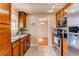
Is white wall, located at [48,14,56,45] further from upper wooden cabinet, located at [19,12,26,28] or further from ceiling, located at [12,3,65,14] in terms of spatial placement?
ceiling, located at [12,3,65,14]

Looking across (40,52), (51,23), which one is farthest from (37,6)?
(51,23)

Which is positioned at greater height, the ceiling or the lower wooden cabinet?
the ceiling

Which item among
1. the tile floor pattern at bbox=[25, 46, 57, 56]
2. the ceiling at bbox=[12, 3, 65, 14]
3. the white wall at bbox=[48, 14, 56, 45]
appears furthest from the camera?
the white wall at bbox=[48, 14, 56, 45]

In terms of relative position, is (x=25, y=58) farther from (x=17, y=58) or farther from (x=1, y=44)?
(x=1, y=44)

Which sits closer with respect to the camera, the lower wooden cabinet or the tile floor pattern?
the lower wooden cabinet

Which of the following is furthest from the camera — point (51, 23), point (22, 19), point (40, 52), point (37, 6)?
point (51, 23)

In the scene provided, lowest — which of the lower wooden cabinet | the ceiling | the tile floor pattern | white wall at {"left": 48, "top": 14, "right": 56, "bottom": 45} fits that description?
the tile floor pattern

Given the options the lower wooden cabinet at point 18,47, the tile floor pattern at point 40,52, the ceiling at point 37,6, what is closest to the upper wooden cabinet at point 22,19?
the ceiling at point 37,6

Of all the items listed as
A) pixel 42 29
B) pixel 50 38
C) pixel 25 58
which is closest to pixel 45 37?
pixel 42 29

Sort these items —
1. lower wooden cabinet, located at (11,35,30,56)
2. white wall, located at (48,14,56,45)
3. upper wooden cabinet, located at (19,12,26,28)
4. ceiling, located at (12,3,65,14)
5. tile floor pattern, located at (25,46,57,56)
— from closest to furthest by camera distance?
lower wooden cabinet, located at (11,35,30,56)
ceiling, located at (12,3,65,14)
tile floor pattern, located at (25,46,57,56)
upper wooden cabinet, located at (19,12,26,28)
white wall, located at (48,14,56,45)

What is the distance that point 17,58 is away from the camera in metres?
0.98

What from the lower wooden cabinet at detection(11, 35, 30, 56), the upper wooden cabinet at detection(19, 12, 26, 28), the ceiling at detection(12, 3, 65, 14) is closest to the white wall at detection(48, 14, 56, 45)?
the upper wooden cabinet at detection(19, 12, 26, 28)

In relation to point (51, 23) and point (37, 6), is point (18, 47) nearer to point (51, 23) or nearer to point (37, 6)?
point (37, 6)

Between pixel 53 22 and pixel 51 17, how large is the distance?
0.33 metres
